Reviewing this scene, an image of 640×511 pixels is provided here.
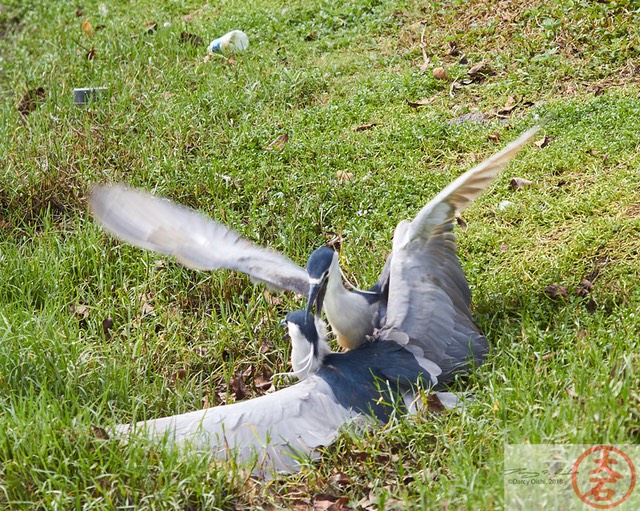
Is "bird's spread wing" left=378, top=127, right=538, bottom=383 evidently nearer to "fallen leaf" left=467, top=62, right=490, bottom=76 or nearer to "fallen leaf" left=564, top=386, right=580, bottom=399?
"fallen leaf" left=564, top=386, right=580, bottom=399

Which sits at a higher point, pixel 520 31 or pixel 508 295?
pixel 520 31

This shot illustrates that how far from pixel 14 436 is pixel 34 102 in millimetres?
4195

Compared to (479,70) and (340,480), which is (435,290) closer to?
(340,480)

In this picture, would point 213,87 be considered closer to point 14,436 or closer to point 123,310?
point 123,310

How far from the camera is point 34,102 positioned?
275 inches

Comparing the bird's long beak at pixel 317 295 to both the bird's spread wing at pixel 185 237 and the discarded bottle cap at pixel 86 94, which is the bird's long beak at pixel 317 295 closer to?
the bird's spread wing at pixel 185 237

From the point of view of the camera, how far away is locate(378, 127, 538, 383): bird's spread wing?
4.08 m

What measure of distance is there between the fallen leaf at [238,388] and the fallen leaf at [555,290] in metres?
1.63

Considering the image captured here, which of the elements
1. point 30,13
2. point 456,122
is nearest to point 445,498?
point 456,122

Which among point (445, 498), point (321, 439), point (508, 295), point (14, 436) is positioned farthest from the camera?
point (508, 295)

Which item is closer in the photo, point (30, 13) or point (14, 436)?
point (14, 436)

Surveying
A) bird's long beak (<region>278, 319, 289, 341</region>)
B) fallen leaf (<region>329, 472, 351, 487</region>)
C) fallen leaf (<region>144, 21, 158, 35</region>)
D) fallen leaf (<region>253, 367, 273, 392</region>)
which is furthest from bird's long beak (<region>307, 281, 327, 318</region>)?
fallen leaf (<region>144, 21, 158, 35</region>)

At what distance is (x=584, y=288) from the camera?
14.2 ft

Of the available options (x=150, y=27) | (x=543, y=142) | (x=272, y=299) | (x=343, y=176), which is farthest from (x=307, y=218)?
(x=150, y=27)
